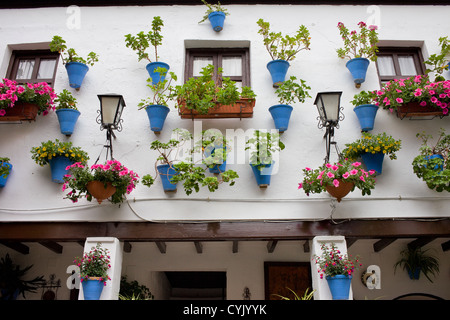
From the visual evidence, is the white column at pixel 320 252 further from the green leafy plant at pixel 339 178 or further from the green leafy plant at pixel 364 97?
the green leafy plant at pixel 364 97

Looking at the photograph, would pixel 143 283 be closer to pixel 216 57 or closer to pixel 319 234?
pixel 319 234

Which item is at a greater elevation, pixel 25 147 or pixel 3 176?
pixel 25 147

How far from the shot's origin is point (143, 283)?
6031mm

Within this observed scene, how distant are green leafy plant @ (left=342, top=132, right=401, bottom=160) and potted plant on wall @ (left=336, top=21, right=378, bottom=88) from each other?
0.92 m

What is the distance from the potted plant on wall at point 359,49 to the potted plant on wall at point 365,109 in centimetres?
29

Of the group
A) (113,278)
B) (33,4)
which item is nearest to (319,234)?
(113,278)

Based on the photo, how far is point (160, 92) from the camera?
5219 millimetres

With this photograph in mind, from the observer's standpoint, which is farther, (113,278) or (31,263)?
(31,263)

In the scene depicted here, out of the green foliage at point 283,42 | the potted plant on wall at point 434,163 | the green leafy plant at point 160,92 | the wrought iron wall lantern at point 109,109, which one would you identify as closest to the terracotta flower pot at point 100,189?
the wrought iron wall lantern at point 109,109

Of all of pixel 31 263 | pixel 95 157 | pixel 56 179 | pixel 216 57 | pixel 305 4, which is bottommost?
pixel 31 263

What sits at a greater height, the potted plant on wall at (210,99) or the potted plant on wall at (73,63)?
the potted plant on wall at (73,63)

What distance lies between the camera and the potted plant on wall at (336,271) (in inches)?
162
